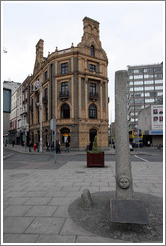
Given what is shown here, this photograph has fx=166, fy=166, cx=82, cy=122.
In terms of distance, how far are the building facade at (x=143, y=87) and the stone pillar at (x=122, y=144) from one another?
73711mm

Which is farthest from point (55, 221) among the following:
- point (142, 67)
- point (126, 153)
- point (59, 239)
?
point (142, 67)

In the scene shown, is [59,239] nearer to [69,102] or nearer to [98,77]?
[69,102]

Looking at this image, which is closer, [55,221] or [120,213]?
[120,213]

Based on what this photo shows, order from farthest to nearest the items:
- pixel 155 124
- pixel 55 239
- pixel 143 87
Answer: pixel 143 87, pixel 155 124, pixel 55 239

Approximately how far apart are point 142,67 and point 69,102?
62.4m

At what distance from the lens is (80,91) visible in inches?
1083

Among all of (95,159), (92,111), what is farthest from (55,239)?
(92,111)

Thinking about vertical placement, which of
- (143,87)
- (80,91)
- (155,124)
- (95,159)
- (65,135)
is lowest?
(95,159)

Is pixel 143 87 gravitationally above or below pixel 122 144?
above

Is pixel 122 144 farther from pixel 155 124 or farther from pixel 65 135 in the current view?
pixel 155 124

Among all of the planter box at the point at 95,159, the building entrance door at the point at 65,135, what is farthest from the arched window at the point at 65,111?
the planter box at the point at 95,159

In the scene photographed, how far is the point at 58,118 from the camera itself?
28.1 metres

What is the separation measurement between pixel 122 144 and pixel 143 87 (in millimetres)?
79276

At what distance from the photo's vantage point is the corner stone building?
1070 inches
